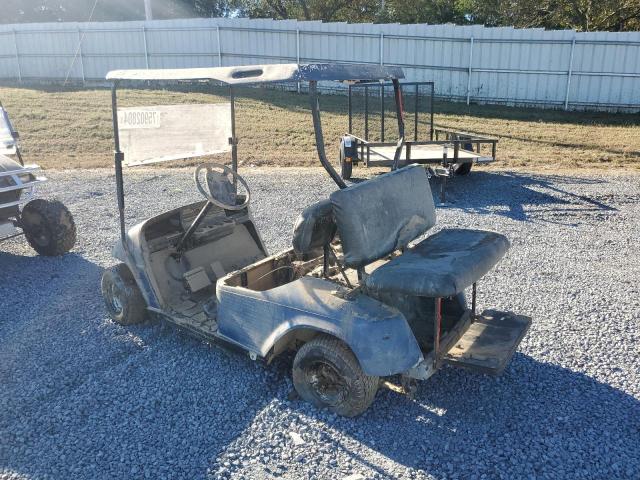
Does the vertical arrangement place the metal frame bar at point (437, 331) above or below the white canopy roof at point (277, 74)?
below

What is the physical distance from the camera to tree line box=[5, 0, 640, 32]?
21031mm

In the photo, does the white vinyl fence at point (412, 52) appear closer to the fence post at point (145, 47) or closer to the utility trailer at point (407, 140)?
the fence post at point (145, 47)

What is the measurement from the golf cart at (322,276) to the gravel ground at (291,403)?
0.26 metres

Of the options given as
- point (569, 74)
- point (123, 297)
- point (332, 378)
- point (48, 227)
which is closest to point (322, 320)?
point (332, 378)

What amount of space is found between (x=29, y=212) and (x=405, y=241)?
4665mm

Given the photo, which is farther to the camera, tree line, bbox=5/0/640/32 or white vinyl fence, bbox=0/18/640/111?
tree line, bbox=5/0/640/32

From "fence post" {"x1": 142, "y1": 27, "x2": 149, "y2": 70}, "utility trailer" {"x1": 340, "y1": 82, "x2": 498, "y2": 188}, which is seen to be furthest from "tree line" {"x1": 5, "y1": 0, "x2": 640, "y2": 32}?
"utility trailer" {"x1": 340, "y1": 82, "x2": 498, "y2": 188}

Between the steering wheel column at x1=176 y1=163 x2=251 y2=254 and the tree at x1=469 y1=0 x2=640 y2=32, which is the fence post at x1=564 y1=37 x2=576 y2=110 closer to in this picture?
the tree at x1=469 y1=0 x2=640 y2=32

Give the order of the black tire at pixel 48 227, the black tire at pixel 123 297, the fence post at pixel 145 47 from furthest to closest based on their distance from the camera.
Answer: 1. the fence post at pixel 145 47
2. the black tire at pixel 48 227
3. the black tire at pixel 123 297

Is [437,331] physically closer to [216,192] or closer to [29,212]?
[216,192]

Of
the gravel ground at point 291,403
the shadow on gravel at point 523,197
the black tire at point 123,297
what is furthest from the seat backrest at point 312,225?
the shadow on gravel at point 523,197

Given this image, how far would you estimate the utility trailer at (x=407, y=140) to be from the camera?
388 inches

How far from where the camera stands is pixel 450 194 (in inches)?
376

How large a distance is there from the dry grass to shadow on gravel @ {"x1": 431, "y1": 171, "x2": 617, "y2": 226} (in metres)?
1.25
